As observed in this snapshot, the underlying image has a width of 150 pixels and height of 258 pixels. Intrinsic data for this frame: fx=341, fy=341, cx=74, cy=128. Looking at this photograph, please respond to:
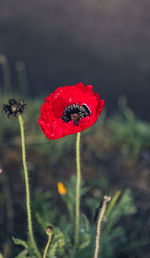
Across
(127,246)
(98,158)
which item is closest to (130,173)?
(98,158)

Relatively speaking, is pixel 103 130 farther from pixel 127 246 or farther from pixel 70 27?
pixel 70 27

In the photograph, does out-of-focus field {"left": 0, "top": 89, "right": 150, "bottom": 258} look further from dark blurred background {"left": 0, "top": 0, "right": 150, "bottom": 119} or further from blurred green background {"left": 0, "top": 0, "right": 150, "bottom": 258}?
dark blurred background {"left": 0, "top": 0, "right": 150, "bottom": 119}

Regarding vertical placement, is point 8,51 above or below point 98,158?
above

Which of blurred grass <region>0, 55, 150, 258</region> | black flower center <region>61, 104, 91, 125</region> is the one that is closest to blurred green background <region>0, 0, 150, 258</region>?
blurred grass <region>0, 55, 150, 258</region>

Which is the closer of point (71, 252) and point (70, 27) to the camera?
point (71, 252)

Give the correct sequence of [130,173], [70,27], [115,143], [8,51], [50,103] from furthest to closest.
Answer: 1. [70,27]
2. [8,51]
3. [115,143]
4. [130,173]
5. [50,103]
